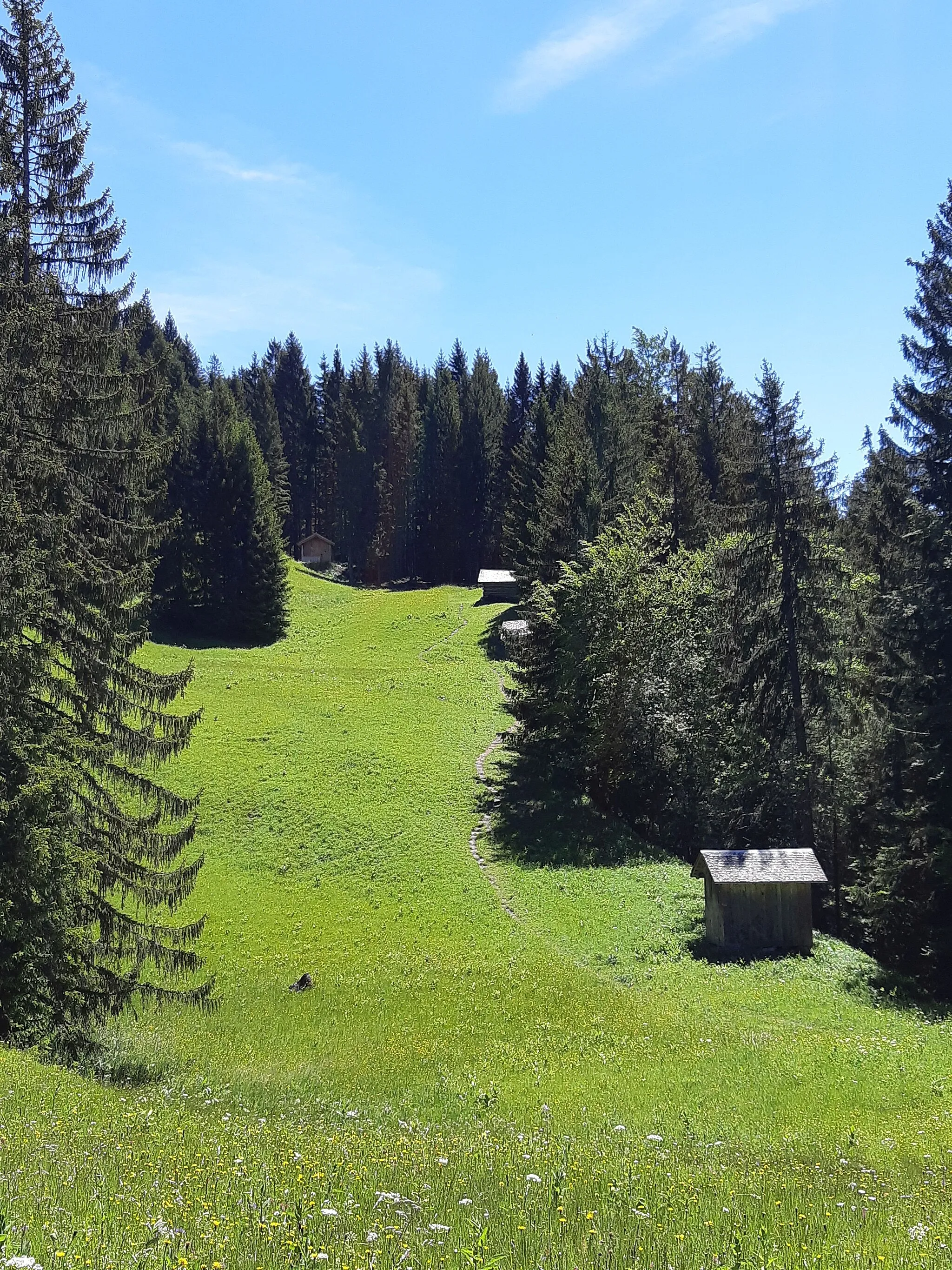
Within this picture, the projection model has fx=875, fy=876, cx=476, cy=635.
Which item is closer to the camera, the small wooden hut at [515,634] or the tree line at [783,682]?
the tree line at [783,682]

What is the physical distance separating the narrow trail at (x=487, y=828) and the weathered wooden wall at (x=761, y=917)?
238 inches

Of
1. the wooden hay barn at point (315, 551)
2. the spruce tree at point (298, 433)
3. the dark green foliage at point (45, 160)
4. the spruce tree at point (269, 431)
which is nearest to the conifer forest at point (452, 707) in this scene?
the dark green foliage at point (45, 160)

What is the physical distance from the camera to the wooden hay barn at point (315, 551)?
104m

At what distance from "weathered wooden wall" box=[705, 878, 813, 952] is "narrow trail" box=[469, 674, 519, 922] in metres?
6.04

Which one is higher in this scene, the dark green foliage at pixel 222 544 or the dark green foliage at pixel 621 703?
the dark green foliage at pixel 222 544

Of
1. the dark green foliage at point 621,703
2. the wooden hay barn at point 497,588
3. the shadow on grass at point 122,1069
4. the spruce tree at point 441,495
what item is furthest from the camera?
the spruce tree at point 441,495

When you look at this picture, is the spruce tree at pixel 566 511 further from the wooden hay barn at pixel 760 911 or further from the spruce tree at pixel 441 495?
the spruce tree at pixel 441 495

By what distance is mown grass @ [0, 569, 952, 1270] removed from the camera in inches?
239

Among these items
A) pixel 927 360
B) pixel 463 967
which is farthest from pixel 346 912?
pixel 927 360

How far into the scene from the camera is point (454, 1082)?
49.4ft

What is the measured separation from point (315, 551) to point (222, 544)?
1447 inches

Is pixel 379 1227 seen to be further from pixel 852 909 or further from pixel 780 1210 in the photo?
pixel 852 909

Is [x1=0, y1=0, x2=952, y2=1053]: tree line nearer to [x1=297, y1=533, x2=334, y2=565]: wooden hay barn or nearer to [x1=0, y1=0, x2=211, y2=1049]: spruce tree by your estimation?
[x1=0, y1=0, x2=211, y2=1049]: spruce tree

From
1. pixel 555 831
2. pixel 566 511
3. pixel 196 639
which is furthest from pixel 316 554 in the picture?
pixel 555 831
